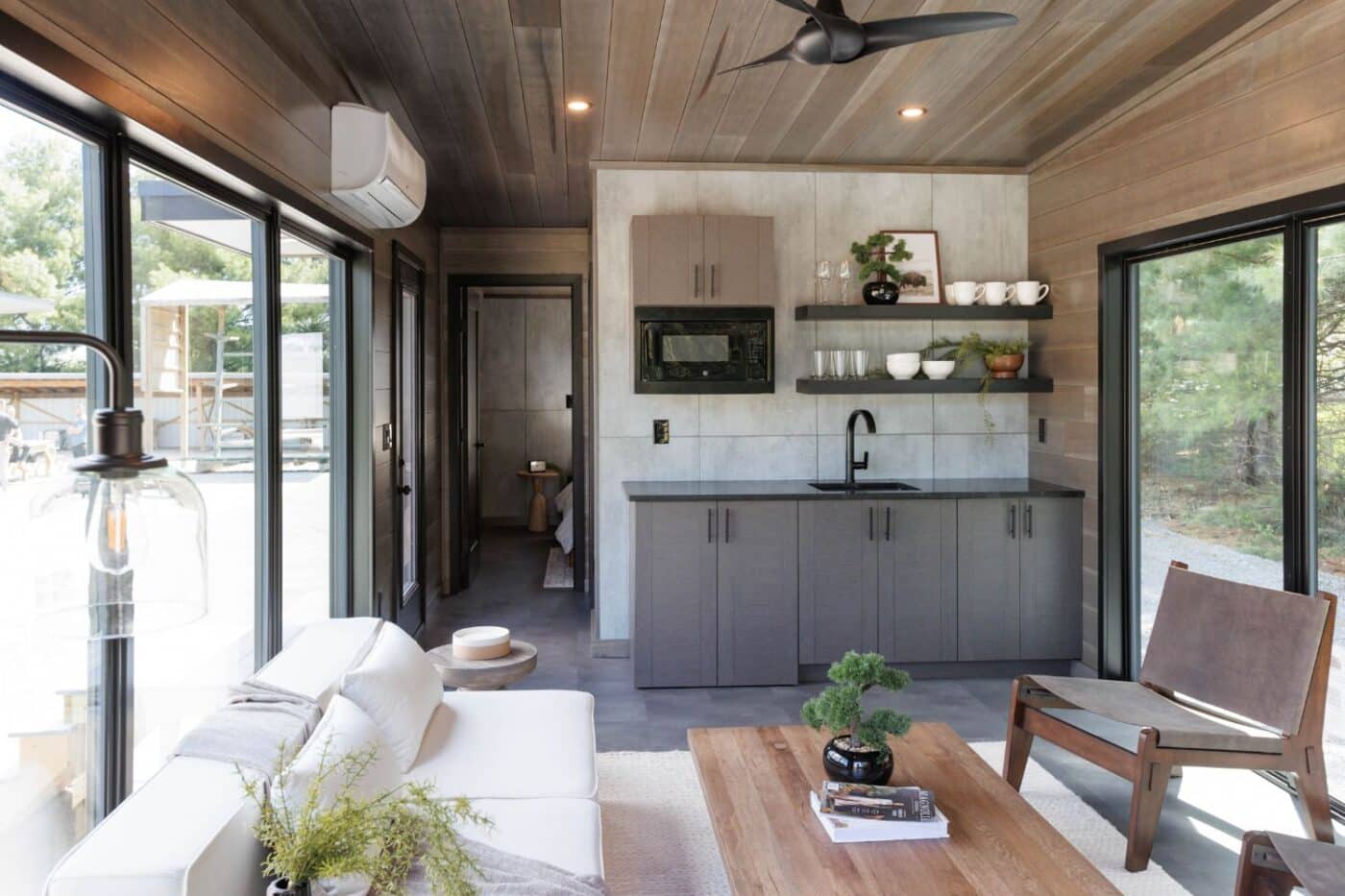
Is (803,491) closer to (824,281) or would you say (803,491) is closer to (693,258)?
(824,281)

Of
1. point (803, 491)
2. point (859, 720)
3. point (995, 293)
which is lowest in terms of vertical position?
point (859, 720)

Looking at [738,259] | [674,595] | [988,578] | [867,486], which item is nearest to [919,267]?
[738,259]

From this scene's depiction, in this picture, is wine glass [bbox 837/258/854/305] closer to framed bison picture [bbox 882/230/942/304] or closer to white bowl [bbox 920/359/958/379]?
framed bison picture [bbox 882/230/942/304]

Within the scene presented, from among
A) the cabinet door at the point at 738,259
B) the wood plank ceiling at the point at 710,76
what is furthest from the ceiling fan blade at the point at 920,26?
the cabinet door at the point at 738,259

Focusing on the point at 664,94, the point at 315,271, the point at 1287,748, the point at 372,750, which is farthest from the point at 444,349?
the point at 1287,748

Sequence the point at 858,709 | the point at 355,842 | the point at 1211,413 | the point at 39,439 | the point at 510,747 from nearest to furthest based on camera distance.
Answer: the point at 355,842 → the point at 39,439 → the point at 858,709 → the point at 510,747 → the point at 1211,413

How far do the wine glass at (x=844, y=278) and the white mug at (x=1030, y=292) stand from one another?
0.84 m

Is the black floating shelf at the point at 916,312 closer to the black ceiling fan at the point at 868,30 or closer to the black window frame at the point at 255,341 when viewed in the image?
the black window frame at the point at 255,341

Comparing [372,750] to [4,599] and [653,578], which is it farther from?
[653,578]

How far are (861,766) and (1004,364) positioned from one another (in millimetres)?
2956

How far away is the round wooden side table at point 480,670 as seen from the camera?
310cm

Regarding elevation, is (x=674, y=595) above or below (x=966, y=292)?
below

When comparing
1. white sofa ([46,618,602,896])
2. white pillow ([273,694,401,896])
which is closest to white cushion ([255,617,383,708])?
white sofa ([46,618,602,896])

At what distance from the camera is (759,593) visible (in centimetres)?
448
